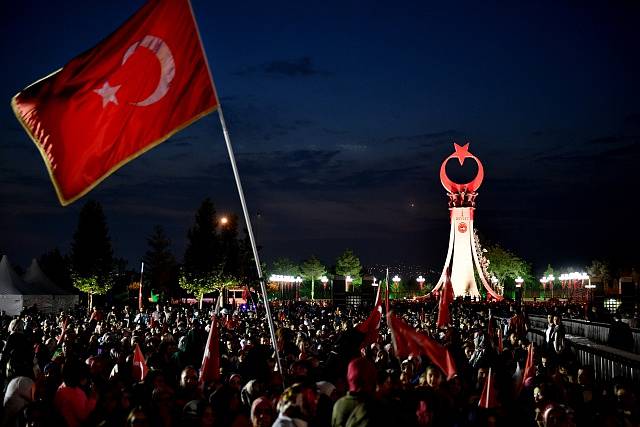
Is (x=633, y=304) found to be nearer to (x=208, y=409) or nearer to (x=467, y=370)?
(x=467, y=370)

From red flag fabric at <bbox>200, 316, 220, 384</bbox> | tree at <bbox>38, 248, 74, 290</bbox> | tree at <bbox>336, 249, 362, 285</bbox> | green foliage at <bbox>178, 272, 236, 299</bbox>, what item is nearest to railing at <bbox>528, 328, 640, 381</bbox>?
red flag fabric at <bbox>200, 316, 220, 384</bbox>

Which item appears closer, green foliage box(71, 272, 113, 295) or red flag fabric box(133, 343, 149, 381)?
red flag fabric box(133, 343, 149, 381)

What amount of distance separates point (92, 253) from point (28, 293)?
74.9 feet

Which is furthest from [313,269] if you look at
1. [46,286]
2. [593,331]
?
[593,331]

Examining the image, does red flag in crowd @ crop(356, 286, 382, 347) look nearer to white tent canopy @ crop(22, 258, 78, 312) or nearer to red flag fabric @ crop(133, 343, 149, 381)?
red flag fabric @ crop(133, 343, 149, 381)

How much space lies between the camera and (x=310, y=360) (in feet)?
36.1

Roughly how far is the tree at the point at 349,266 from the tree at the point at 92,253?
204ft

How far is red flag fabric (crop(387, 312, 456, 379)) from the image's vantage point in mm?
10570

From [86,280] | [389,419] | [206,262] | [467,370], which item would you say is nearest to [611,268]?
[206,262]

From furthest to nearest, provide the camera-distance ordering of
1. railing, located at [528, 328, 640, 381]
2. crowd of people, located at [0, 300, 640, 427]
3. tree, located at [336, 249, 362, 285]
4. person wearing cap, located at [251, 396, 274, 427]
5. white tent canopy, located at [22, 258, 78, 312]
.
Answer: tree, located at [336, 249, 362, 285] < white tent canopy, located at [22, 258, 78, 312] < railing, located at [528, 328, 640, 381] < crowd of people, located at [0, 300, 640, 427] < person wearing cap, located at [251, 396, 274, 427]

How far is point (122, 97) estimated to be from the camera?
8.41m

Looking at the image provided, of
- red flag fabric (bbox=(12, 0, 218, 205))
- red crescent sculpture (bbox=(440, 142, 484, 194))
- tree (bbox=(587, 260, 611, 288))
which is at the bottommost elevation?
red flag fabric (bbox=(12, 0, 218, 205))

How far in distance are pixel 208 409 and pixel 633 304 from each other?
→ 118 ft

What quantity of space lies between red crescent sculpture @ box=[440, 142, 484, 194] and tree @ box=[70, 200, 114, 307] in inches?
1464
